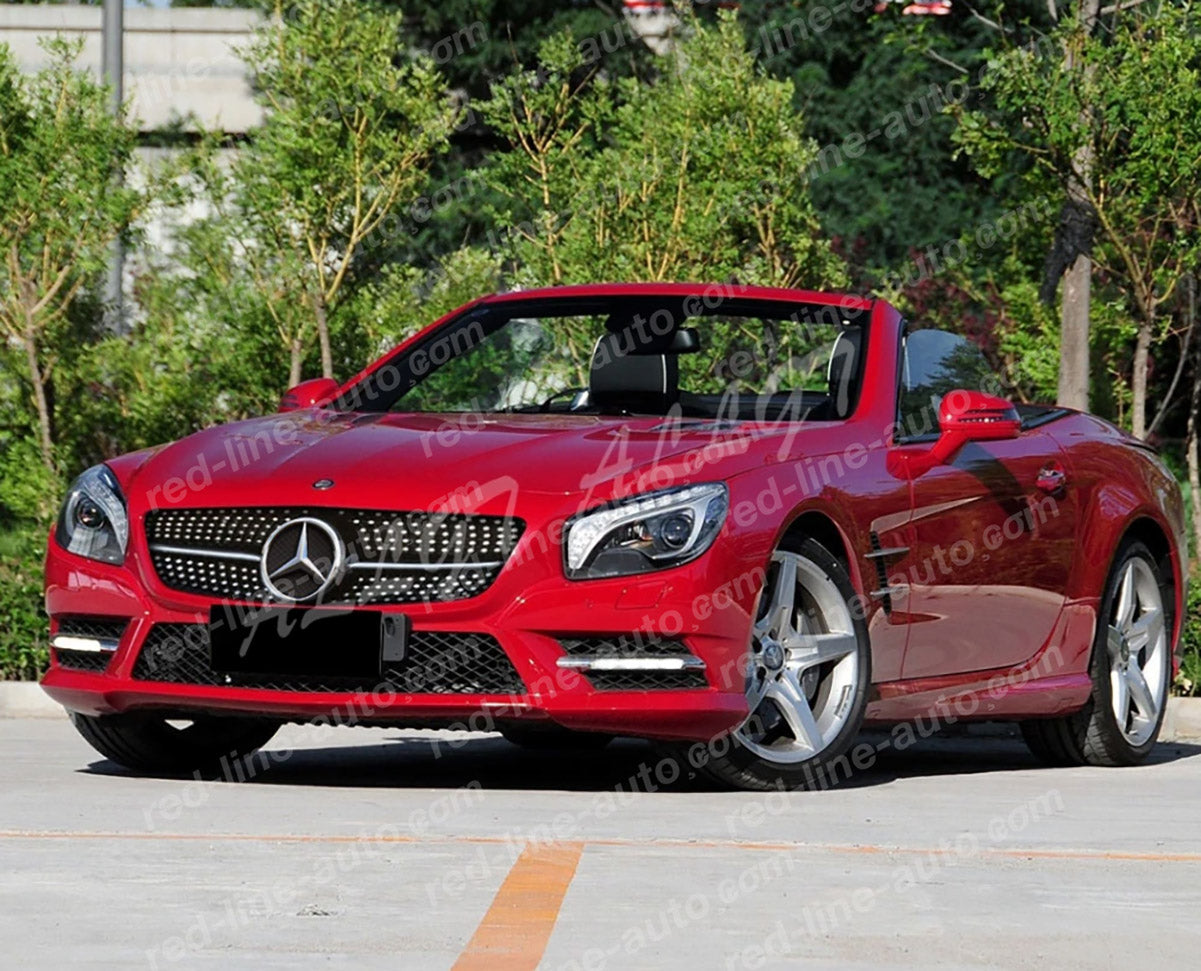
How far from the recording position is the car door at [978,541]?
818cm

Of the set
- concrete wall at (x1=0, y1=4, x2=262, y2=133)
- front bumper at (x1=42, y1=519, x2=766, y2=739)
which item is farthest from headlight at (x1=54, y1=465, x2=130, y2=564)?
concrete wall at (x1=0, y1=4, x2=262, y2=133)

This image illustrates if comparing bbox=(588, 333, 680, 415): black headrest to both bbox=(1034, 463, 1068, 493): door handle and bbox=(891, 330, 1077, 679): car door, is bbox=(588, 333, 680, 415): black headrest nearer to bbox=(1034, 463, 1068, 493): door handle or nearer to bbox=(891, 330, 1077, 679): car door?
bbox=(891, 330, 1077, 679): car door

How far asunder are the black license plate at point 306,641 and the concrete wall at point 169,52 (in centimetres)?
2382

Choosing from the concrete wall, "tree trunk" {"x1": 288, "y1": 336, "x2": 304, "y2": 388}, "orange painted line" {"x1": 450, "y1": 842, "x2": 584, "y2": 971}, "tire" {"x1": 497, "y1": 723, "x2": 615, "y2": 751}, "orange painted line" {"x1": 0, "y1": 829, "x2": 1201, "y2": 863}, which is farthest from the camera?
the concrete wall

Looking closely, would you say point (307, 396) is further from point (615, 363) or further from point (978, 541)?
point (978, 541)

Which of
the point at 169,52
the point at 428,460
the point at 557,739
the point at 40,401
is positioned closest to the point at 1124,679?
the point at 557,739

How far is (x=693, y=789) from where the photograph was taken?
7750mm

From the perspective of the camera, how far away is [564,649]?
23.5ft

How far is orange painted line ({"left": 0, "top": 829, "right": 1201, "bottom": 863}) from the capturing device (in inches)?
247

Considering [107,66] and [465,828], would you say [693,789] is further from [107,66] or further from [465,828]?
[107,66]

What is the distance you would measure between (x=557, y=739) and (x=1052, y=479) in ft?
6.21

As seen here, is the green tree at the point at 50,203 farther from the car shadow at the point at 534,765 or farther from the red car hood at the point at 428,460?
the red car hood at the point at 428,460

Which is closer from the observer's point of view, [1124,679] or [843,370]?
[843,370]

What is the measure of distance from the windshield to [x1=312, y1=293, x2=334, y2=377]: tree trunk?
423 centimetres
